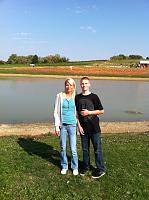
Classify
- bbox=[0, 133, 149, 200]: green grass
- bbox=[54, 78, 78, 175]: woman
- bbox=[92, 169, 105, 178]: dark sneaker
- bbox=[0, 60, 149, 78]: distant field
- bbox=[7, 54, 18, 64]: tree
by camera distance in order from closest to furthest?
bbox=[0, 133, 149, 200]: green grass, bbox=[54, 78, 78, 175]: woman, bbox=[92, 169, 105, 178]: dark sneaker, bbox=[0, 60, 149, 78]: distant field, bbox=[7, 54, 18, 64]: tree

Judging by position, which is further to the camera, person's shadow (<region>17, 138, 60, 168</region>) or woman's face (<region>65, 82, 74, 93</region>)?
person's shadow (<region>17, 138, 60, 168</region>)

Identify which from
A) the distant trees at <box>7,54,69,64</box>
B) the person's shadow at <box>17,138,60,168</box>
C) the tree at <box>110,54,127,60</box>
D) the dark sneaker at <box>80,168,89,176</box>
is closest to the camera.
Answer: the dark sneaker at <box>80,168,89,176</box>

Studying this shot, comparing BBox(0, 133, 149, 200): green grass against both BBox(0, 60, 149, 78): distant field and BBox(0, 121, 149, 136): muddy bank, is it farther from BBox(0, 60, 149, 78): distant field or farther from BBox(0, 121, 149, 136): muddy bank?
BBox(0, 60, 149, 78): distant field

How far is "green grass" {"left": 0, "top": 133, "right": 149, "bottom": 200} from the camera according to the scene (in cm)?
731

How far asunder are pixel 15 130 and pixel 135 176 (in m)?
8.61

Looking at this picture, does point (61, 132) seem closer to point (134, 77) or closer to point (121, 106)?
point (121, 106)

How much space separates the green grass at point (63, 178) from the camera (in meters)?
7.31

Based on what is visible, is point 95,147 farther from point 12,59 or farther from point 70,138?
point 12,59

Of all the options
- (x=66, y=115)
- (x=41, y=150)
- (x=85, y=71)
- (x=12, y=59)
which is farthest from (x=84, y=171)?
(x=12, y=59)

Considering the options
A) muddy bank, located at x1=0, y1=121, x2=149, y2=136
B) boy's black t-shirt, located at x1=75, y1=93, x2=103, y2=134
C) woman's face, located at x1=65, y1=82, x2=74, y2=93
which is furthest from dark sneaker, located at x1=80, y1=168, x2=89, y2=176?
muddy bank, located at x1=0, y1=121, x2=149, y2=136

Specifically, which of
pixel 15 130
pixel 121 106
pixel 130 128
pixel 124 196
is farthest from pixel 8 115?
pixel 124 196

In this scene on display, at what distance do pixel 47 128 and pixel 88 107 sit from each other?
9.05m

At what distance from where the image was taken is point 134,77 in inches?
2517

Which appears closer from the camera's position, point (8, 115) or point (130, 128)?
point (130, 128)
